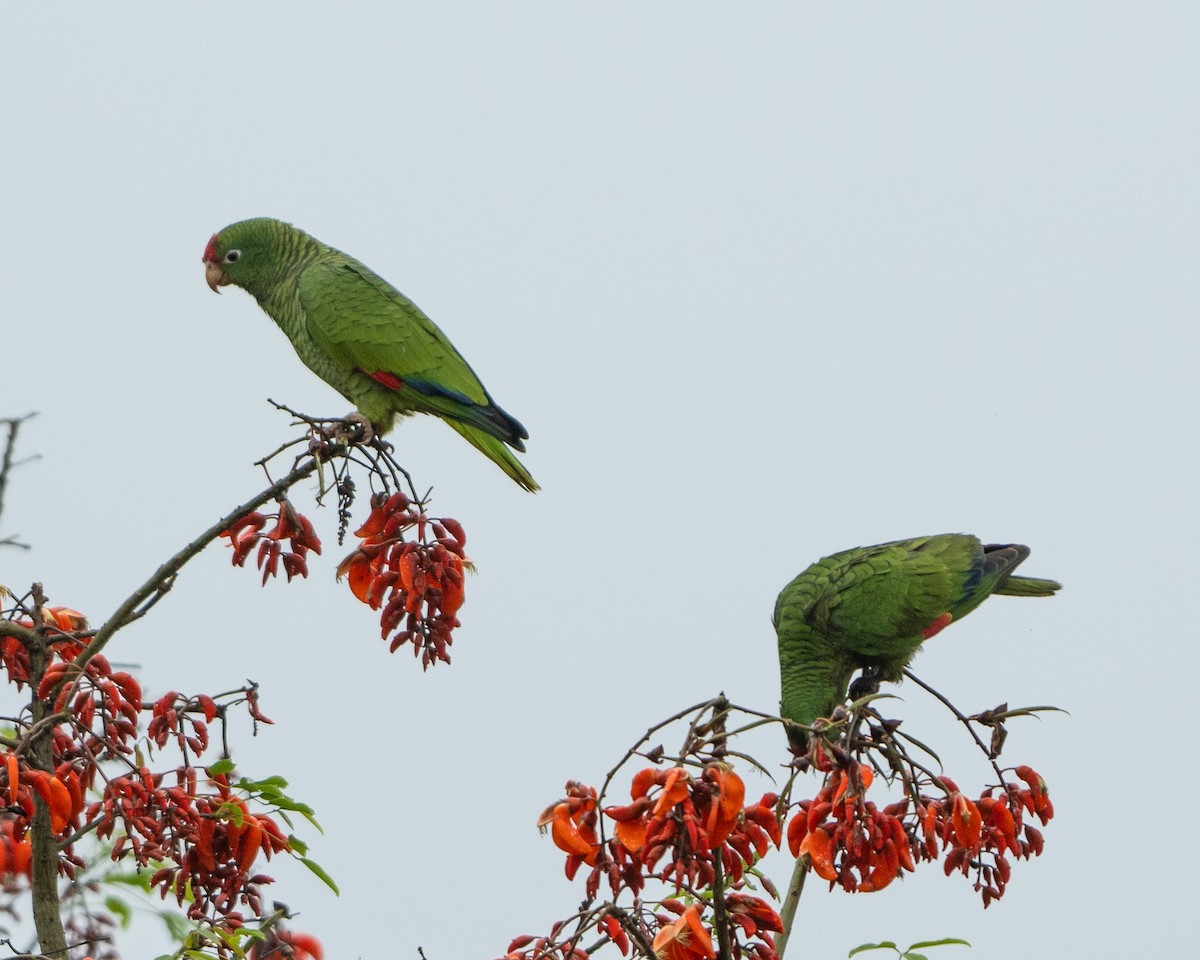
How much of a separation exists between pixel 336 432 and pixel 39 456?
2.07ft

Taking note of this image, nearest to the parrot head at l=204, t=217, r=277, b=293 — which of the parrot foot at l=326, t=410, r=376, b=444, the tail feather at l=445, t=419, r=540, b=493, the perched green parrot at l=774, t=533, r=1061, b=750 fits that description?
the tail feather at l=445, t=419, r=540, b=493

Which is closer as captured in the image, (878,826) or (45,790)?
(878,826)

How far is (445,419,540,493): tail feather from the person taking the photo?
391 centimetres

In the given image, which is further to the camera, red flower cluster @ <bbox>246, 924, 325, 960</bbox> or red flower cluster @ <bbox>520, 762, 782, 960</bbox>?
red flower cluster @ <bbox>246, 924, 325, 960</bbox>

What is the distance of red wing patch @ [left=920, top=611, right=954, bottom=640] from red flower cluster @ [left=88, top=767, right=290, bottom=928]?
11.2ft

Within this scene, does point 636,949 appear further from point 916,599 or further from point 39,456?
point 916,599

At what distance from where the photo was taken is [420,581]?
2.55 m

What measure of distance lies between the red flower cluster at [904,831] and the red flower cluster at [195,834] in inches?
36.3

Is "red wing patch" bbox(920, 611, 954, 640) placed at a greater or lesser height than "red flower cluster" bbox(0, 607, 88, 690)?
Answer: greater

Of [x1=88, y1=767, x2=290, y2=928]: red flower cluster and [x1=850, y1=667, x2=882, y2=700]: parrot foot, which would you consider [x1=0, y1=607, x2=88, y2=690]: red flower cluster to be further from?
[x1=850, y1=667, x2=882, y2=700]: parrot foot

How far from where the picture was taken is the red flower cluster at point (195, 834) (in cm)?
220

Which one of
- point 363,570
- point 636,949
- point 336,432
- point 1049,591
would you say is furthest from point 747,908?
point 1049,591

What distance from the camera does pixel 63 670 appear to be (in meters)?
2.28

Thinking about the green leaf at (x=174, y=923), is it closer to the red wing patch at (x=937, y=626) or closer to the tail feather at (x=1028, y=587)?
the red wing patch at (x=937, y=626)
